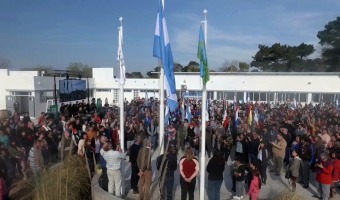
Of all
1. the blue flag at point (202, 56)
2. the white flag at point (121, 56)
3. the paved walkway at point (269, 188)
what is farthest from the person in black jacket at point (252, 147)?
the white flag at point (121, 56)

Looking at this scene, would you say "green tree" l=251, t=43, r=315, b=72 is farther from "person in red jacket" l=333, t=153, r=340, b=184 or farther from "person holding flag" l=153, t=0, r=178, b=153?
"person holding flag" l=153, t=0, r=178, b=153

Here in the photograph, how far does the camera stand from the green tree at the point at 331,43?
1801 inches

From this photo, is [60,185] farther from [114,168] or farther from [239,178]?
[239,178]

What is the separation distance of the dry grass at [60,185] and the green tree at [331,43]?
45.7 m

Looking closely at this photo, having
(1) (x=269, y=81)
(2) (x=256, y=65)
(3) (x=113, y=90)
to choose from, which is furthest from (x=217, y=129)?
(2) (x=256, y=65)

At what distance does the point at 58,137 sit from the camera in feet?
41.9

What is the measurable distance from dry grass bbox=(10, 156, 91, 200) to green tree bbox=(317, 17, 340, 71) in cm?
4572

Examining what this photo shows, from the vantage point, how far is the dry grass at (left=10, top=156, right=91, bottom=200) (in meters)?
7.25

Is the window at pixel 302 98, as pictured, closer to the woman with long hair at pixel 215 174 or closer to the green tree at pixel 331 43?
the green tree at pixel 331 43

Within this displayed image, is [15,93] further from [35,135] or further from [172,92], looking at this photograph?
[172,92]

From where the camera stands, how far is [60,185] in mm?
7449

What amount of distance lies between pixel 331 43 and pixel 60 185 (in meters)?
47.9

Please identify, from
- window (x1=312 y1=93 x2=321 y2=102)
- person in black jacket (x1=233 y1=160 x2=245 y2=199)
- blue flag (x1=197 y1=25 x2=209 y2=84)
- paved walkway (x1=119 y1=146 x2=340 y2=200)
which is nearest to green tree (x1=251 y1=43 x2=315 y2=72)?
window (x1=312 y1=93 x2=321 y2=102)

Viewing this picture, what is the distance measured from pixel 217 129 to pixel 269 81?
80.4ft
